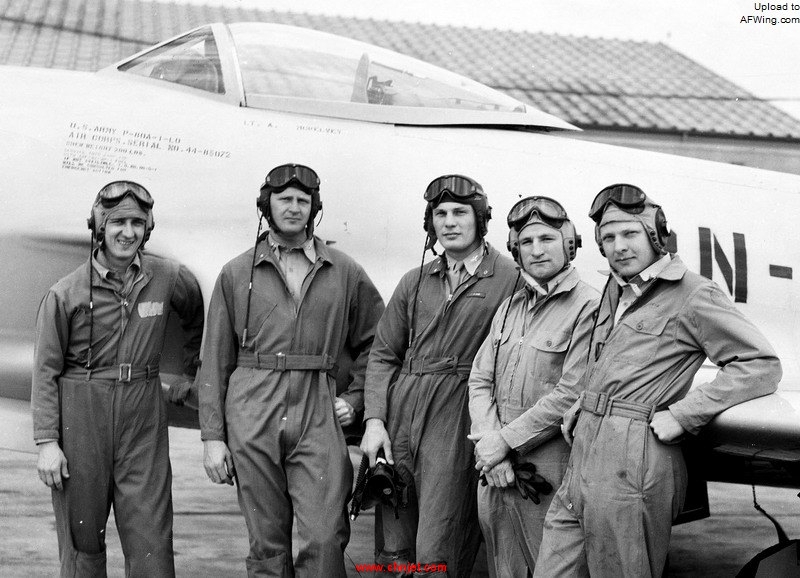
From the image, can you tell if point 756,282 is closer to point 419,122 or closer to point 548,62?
point 419,122

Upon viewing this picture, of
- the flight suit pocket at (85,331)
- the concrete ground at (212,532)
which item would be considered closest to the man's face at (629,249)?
the flight suit pocket at (85,331)

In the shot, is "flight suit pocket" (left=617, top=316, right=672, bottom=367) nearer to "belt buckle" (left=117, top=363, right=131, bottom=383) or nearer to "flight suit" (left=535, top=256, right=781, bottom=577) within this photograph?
"flight suit" (left=535, top=256, right=781, bottom=577)

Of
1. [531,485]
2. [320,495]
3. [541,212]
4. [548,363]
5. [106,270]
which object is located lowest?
[320,495]

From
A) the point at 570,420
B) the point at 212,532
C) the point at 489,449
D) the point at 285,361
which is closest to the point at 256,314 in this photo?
the point at 285,361

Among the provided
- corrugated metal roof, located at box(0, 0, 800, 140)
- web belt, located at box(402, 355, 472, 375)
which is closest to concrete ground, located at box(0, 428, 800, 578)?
web belt, located at box(402, 355, 472, 375)

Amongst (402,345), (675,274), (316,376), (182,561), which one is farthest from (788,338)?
(182,561)

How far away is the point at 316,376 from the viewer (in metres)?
3.57

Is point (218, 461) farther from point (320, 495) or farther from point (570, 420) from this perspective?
point (570, 420)

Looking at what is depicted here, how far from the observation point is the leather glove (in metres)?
3.21

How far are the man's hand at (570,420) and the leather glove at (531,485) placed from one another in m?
0.20

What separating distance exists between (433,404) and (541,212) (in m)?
0.88

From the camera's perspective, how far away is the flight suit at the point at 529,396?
10.5 ft

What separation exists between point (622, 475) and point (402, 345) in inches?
44.9

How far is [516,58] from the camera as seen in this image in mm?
17281
